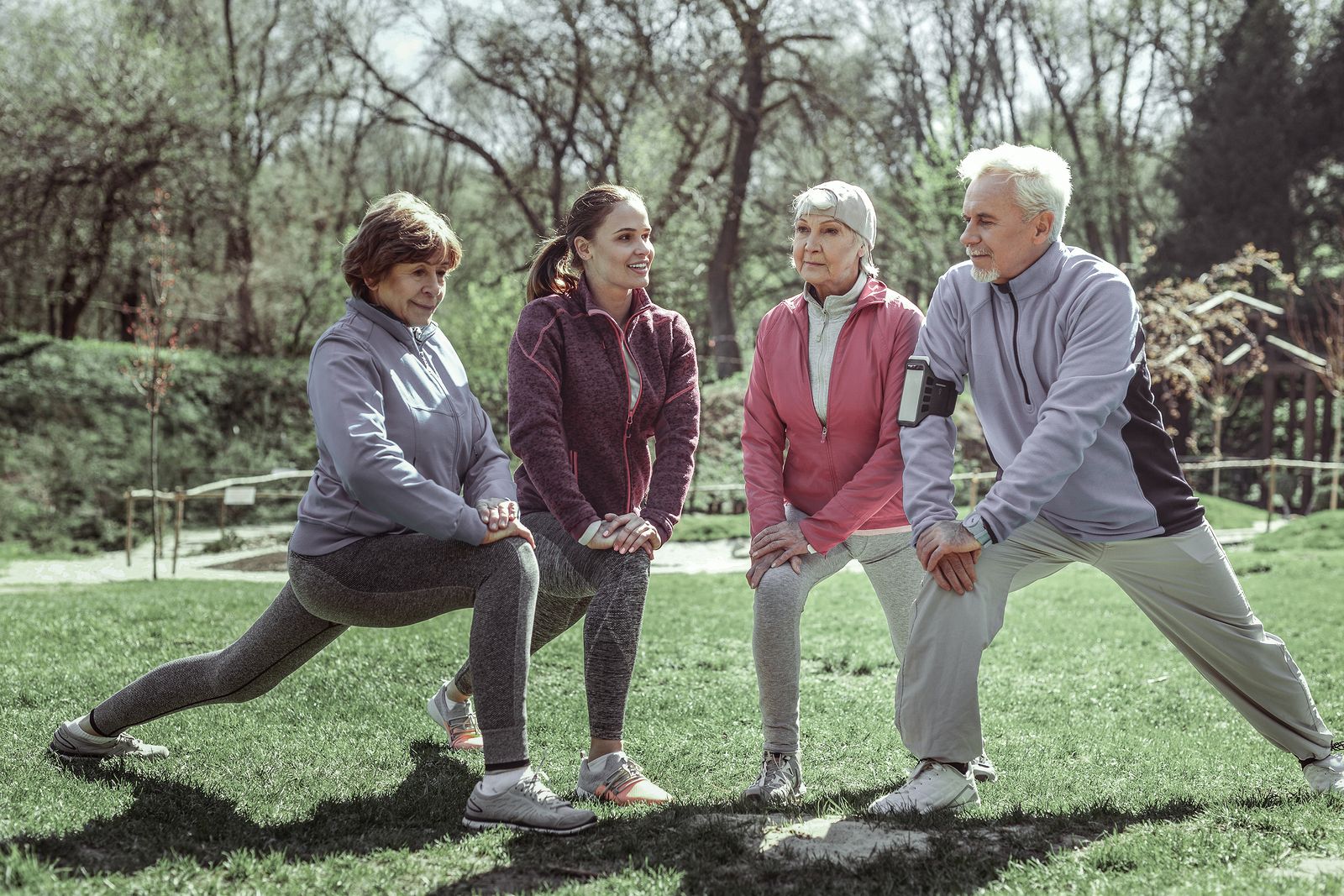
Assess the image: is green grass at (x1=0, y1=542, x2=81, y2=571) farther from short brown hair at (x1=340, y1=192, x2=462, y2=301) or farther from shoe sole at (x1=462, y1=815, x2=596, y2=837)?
shoe sole at (x1=462, y1=815, x2=596, y2=837)

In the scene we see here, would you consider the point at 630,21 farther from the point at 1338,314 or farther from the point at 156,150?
the point at 1338,314

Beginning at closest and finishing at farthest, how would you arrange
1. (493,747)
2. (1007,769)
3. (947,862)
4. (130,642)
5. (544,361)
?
1. (947,862)
2. (493,747)
3. (544,361)
4. (1007,769)
5. (130,642)

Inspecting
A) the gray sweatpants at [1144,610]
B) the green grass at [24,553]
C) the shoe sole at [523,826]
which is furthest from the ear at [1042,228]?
the green grass at [24,553]

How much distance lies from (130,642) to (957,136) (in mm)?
16530

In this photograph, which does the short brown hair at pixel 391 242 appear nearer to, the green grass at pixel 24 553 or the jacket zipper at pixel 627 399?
the jacket zipper at pixel 627 399

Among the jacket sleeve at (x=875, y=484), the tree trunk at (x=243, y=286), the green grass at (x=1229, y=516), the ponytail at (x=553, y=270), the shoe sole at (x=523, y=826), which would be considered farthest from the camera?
the tree trunk at (x=243, y=286)

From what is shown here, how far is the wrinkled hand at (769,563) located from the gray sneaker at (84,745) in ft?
7.09

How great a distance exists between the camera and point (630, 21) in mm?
19984

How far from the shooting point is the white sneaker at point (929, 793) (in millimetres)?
3391

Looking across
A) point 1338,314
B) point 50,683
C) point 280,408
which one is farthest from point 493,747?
point 1338,314

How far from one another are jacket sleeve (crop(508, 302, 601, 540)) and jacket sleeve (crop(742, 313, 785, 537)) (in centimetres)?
56

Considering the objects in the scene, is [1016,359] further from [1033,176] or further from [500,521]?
[500,521]

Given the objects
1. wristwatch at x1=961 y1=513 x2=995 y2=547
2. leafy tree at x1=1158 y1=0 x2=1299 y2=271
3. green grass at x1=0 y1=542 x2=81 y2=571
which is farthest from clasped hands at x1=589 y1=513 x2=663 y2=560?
leafy tree at x1=1158 y1=0 x2=1299 y2=271

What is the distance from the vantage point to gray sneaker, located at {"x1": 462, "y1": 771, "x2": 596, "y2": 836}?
10.6 feet
